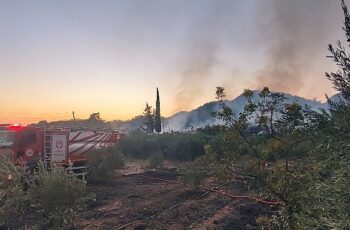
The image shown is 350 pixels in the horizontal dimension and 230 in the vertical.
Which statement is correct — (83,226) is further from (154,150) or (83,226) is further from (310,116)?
(154,150)

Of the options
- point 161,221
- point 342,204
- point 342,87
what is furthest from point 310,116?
point 161,221

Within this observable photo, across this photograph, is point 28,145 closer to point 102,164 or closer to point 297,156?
point 102,164

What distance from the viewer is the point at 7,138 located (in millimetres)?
18297

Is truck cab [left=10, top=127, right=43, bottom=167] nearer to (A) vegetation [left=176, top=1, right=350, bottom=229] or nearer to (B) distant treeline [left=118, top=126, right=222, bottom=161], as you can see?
(A) vegetation [left=176, top=1, right=350, bottom=229]

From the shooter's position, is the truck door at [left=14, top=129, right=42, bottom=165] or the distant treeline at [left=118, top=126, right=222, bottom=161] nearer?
the truck door at [left=14, top=129, right=42, bottom=165]

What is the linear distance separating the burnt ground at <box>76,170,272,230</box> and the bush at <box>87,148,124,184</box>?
202 cm

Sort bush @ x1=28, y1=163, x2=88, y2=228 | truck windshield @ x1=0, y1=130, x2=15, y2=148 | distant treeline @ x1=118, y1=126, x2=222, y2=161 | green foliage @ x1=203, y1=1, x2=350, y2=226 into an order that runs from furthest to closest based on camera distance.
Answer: distant treeline @ x1=118, y1=126, x2=222, y2=161
truck windshield @ x1=0, y1=130, x2=15, y2=148
bush @ x1=28, y1=163, x2=88, y2=228
green foliage @ x1=203, y1=1, x2=350, y2=226

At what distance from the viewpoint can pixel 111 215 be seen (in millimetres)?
13531

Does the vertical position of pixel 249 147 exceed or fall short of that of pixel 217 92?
it falls short

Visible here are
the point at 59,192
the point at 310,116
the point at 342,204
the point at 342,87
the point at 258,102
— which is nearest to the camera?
the point at 342,204

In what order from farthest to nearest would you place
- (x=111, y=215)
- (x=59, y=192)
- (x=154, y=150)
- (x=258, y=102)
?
(x=154, y=150)
(x=111, y=215)
(x=59, y=192)
(x=258, y=102)

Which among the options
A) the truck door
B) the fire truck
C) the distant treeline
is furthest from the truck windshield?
the distant treeline

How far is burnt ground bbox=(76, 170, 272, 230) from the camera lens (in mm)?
12000

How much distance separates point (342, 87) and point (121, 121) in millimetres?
173754
